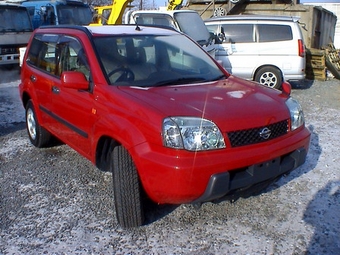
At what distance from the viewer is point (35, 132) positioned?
5.62 m

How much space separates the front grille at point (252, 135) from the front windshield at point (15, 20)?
36.3ft

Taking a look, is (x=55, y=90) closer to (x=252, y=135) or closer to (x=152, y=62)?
(x=152, y=62)

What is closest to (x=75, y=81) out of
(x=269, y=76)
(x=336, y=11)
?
(x=269, y=76)

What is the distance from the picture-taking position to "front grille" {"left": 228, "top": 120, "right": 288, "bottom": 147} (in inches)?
126

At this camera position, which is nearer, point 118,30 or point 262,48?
point 118,30

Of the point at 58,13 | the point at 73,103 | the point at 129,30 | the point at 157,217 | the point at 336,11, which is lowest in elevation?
the point at 157,217

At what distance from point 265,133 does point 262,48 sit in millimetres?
7451

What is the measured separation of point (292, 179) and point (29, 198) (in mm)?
2788

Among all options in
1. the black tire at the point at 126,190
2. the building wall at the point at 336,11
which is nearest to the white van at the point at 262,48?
the black tire at the point at 126,190

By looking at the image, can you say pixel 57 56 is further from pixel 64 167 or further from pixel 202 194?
pixel 202 194

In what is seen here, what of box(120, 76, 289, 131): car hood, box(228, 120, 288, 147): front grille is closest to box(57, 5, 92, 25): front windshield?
box(120, 76, 289, 131): car hood

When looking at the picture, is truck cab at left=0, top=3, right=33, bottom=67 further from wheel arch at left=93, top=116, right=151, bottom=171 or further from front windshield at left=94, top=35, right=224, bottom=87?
wheel arch at left=93, top=116, right=151, bottom=171

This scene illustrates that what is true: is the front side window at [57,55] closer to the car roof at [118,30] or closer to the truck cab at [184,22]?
the car roof at [118,30]

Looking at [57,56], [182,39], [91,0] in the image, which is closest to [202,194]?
[182,39]
